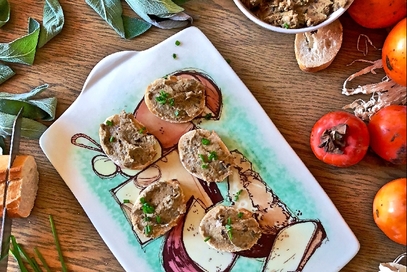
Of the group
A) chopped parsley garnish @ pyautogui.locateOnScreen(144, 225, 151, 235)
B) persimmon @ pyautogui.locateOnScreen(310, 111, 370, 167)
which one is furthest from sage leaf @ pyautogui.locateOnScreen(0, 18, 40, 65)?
persimmon @ pyautogui.locateOnScreen(310, 111, 370, 167)

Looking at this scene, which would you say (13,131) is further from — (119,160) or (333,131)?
(333,131)

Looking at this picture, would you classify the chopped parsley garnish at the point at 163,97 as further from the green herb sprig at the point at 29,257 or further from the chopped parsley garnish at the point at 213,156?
the green herb sprig at the point at 29,257

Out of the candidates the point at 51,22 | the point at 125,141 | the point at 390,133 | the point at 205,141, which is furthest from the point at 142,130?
the point at 390,133

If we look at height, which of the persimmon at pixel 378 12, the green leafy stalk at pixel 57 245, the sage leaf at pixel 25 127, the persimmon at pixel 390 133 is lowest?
the green leafy stalk at pixel 57 245

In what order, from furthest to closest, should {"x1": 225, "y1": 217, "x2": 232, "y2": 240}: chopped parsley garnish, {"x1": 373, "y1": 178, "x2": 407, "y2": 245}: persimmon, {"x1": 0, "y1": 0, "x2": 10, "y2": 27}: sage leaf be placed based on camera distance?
1. {"x1": 0, "y1": 0, "x2": 10, "y2": 27}: sage leaf
2. {"x1": 225, "y1": 217, "x2": 232, "y2": 240}: chopped parsley garnish
3. {"x1": 373, "y1": 178, "x2": 407, "y2": 245}: persimmon

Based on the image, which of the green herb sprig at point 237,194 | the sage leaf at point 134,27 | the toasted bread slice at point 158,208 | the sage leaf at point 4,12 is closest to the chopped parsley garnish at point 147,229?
the toasted bread slice at point 158,208

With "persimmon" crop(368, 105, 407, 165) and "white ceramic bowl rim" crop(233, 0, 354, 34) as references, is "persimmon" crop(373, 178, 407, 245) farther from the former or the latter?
"white ceramic bowl rim" crop(233, 0, 354, 34)

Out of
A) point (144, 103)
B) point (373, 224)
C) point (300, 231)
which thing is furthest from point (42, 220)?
point (373, 224)
